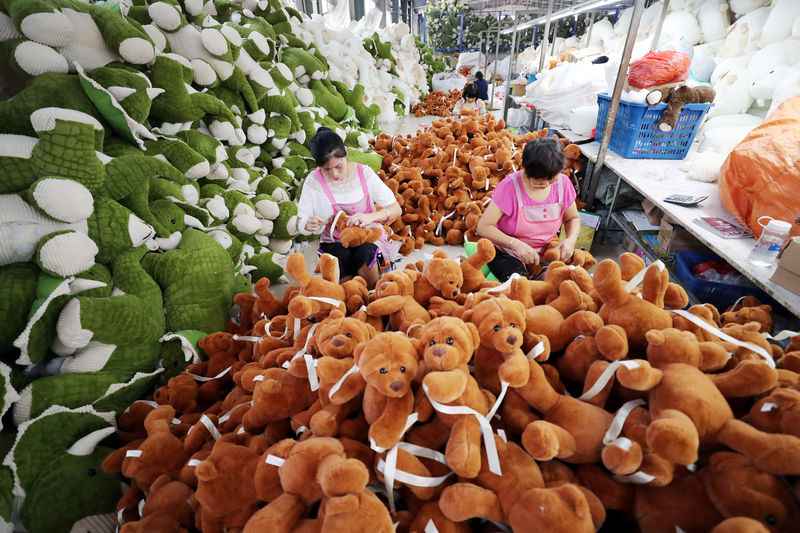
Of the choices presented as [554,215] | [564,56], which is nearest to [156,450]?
[554,215]

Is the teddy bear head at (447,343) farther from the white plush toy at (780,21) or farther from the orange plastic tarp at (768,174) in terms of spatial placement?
the white plush toy at (780,21)

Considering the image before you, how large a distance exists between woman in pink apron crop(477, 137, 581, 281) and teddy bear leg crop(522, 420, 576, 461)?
1.16 metres

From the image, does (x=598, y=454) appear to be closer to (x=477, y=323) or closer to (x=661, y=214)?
(x=477, y=323)

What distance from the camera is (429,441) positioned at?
0.73m

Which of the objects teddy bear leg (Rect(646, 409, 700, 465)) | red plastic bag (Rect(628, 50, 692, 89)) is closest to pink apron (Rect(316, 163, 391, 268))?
teddy bear leg (Rect(646, 409, 700, 465))

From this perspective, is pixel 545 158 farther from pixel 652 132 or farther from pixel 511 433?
pixel 652 132

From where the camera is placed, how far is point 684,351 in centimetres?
70

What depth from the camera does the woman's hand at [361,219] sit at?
188 cm

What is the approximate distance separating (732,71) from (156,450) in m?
4.73

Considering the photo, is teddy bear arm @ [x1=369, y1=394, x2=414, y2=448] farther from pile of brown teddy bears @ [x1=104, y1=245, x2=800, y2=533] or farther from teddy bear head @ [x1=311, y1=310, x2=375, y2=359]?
teddy bear head @ [x1=311, y1=310, x2=375, y2=359]

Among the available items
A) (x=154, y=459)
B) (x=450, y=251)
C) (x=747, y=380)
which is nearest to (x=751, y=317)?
(x=747, y=380)

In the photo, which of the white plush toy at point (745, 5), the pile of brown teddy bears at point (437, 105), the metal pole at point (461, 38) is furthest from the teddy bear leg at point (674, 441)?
the metal pole at point (461, 38)

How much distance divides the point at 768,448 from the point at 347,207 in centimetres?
183

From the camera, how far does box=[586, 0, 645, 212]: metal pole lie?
2.07 meters
